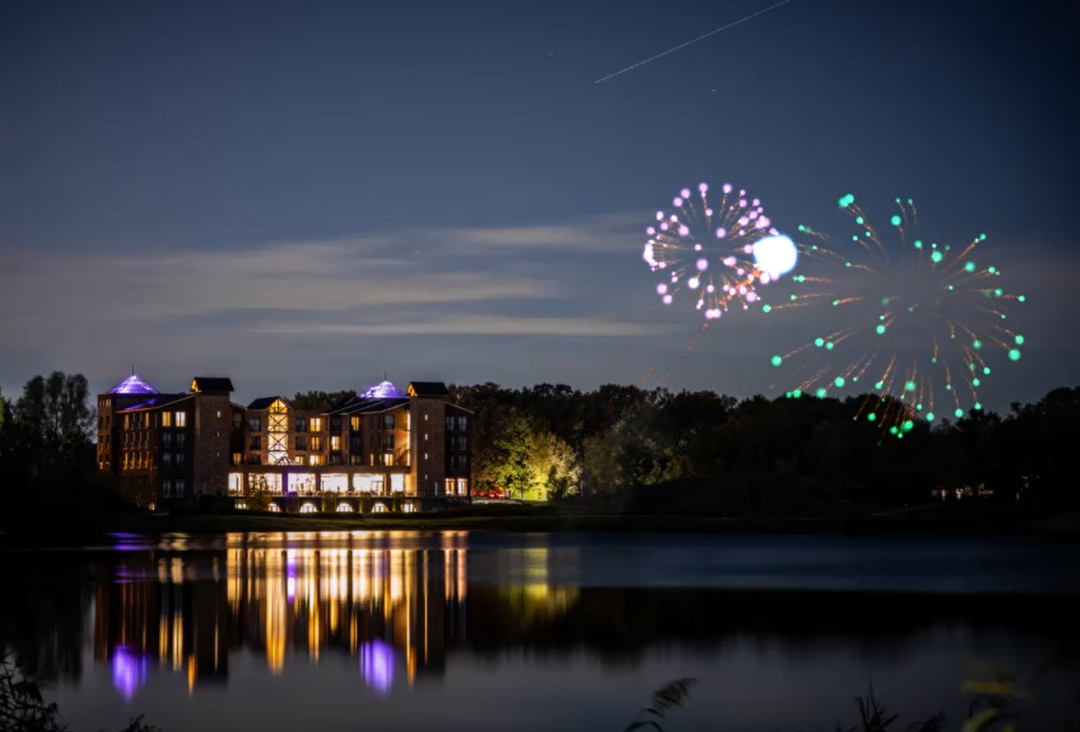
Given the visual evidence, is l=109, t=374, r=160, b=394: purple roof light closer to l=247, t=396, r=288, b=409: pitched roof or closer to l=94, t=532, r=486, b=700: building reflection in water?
l=247, t=396, r=288, b=409: pitched roof

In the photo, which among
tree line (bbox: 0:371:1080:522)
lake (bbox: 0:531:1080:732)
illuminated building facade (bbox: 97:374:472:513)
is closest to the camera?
lake (bbox: 0:531:1080:732)

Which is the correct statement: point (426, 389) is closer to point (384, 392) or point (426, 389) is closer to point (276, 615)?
point (384, 392)

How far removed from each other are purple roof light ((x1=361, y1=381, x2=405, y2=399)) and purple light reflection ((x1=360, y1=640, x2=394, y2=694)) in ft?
412

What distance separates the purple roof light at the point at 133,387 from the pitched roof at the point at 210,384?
30.2ft

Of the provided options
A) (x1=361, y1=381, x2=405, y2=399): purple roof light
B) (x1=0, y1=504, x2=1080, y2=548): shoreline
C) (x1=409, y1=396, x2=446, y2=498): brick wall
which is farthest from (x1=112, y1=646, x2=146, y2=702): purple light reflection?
(x1=361, y1=381, x2=405, y2=399): purple roof light

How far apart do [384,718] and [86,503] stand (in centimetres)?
6210

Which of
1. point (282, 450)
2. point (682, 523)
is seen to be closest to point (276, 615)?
point (682, 523)

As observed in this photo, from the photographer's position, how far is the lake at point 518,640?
24328mm

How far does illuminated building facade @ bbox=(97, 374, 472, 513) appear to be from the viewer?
13938 cm

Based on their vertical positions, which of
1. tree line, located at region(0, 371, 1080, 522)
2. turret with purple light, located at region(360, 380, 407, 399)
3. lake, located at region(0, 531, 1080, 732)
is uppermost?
turret with purple light, located at region(360, 380, 407, 399)

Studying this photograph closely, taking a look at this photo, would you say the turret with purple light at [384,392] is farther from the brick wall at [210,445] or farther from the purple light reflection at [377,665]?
the purple light reflection at [377,665]

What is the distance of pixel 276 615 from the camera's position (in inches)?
1524

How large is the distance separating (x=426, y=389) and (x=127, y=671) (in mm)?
119750

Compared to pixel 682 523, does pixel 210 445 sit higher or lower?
higher
